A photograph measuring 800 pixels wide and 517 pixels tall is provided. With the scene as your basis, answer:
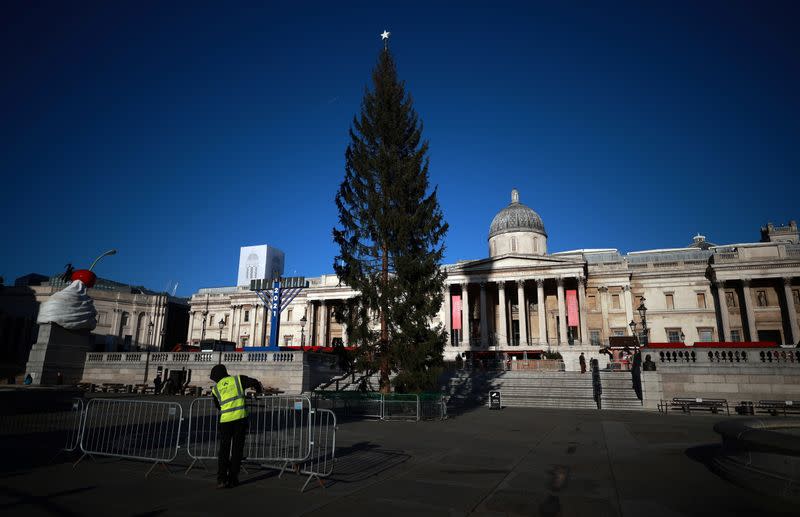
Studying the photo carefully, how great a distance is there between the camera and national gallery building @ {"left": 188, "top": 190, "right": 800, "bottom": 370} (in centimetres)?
4844

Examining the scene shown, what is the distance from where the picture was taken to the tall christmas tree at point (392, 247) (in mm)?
19969

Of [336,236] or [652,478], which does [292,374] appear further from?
[652,478]

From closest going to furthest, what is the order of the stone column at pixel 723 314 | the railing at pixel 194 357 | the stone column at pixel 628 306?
the railing at pixel 194 357
the stone column at pixel 723 314
the stone column at pixel 628 306

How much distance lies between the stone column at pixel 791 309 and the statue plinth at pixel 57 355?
61893 mm

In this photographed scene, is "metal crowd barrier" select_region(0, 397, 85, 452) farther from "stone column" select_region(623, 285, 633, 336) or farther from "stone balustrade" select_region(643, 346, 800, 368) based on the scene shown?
"stone column" select_region(623, 285, 633, 336)

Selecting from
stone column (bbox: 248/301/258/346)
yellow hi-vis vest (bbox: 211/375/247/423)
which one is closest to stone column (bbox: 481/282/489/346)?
stone column (bbox: 248/301/258/346)

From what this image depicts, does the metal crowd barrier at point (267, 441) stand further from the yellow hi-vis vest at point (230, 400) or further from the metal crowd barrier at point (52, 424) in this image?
the metal crowd barrier at point (52, 424)

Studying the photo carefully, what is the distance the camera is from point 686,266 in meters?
53.6

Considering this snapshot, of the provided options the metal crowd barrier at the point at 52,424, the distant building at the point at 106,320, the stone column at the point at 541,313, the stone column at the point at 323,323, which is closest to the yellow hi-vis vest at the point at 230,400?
the metal crowd barrier at the point at 52,424

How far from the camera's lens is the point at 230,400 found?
7.56 m

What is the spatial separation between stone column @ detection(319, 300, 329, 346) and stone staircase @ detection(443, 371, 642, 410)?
2909 cm

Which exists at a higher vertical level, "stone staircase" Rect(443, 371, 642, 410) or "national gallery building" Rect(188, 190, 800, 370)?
"national gallery building" Rect(188, 190, 800, 370)

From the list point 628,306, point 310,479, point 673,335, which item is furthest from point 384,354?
point 673,335

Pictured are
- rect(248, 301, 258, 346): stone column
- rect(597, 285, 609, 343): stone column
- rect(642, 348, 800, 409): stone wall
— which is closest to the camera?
rect(642, 348, 800, 409): stone wall
